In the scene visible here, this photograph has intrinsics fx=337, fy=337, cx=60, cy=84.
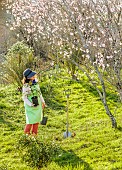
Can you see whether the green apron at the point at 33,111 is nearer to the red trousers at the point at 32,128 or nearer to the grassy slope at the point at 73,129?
the red trousers at the point at 32,128

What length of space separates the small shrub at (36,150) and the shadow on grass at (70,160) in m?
0.84

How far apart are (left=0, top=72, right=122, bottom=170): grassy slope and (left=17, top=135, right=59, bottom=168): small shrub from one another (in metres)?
A: 0.49

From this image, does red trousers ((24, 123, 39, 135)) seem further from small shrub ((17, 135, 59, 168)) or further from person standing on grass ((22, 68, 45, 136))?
small shrub ((17, 135, 59, 168))

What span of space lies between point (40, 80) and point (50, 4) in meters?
2.78

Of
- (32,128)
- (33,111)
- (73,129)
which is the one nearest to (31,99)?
(33,111)

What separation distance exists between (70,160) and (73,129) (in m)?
1.78

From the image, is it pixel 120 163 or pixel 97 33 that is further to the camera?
pixel 97 33

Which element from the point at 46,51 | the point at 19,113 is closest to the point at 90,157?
the point at 19,113

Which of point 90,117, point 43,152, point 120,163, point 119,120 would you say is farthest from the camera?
point 90,117

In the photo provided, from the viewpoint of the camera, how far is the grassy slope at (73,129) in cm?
597

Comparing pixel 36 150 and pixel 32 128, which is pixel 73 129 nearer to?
pixel 32 128

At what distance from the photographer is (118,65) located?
648 cm

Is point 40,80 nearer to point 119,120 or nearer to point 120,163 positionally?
point 119,120

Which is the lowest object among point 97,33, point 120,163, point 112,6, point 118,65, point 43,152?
point 120,163
